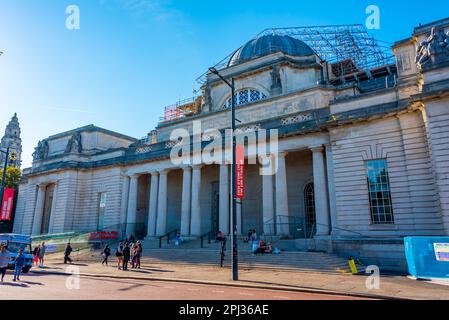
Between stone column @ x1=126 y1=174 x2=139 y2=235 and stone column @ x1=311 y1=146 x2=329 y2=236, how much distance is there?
60.4 feet

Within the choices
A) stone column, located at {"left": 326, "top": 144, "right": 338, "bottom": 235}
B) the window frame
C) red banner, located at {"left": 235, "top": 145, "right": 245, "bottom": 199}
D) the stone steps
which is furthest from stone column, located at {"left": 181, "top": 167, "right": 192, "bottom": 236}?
the window frame

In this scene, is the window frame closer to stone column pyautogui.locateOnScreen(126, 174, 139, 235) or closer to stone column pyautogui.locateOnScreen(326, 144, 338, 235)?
stone column pyautogui.locateOnScreen(326, 144, 338, 235)

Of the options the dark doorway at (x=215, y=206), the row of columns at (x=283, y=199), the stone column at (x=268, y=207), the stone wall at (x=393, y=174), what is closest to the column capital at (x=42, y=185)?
the dark doorway at (x=215, y=206)

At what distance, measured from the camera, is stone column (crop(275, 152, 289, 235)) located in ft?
76.9

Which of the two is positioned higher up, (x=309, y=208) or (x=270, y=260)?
(x=309, y=208)

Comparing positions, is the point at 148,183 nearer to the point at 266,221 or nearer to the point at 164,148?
the point at 164,148

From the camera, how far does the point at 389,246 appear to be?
18.2 metres

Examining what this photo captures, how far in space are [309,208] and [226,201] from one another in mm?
6860

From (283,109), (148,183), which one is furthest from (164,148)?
(283,109)

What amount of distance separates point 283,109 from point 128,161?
16439mm

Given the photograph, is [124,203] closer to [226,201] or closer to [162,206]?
[162,206]

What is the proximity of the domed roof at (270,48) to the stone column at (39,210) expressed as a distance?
2690cm

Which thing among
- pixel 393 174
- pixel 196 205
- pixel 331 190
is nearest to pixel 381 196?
pixel 393 174

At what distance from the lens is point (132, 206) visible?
32.7 meters
